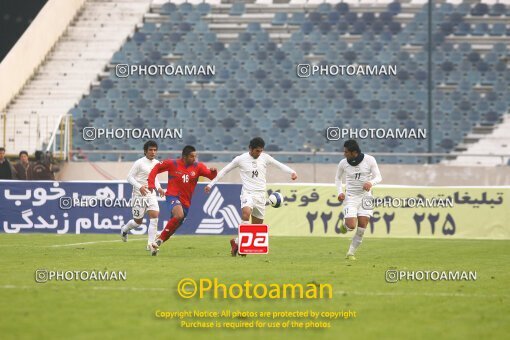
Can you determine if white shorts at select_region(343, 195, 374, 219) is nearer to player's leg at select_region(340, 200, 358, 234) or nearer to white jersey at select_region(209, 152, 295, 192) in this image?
player's leg at select_region(340, 200, 358, 234)

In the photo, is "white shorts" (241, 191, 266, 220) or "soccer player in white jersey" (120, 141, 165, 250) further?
"soccer player in white jersey" (120, 141, 165, 250)

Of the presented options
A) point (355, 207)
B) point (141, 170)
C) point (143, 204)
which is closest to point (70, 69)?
point (141, 170)

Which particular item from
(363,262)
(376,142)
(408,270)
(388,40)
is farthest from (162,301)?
(388,40)

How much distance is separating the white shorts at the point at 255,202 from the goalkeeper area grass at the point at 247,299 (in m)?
0.82

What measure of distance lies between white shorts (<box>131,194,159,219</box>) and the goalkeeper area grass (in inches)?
27.6

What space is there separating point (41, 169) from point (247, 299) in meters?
19.0

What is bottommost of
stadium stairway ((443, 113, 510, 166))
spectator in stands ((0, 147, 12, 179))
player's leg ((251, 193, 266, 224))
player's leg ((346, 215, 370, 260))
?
player's leg ((346, 215, 370, 260))

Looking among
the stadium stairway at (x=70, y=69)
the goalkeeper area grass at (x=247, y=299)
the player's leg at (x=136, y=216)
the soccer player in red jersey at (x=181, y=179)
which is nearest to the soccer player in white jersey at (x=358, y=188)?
the goalkeeper area grass at (x=247, y=299)

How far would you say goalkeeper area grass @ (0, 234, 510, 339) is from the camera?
26.7ft

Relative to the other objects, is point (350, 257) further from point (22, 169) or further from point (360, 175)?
point (22, 169)

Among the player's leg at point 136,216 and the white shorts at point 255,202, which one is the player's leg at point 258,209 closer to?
the white shorts at point 255,202

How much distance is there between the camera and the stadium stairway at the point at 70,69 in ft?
104

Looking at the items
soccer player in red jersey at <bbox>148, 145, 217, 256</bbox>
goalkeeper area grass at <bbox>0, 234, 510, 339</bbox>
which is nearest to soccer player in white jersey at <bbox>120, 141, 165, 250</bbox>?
goalkeeper area grass at <bbox>0, 234, 510, 339</bbox>

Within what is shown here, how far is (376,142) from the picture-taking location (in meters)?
31.8
